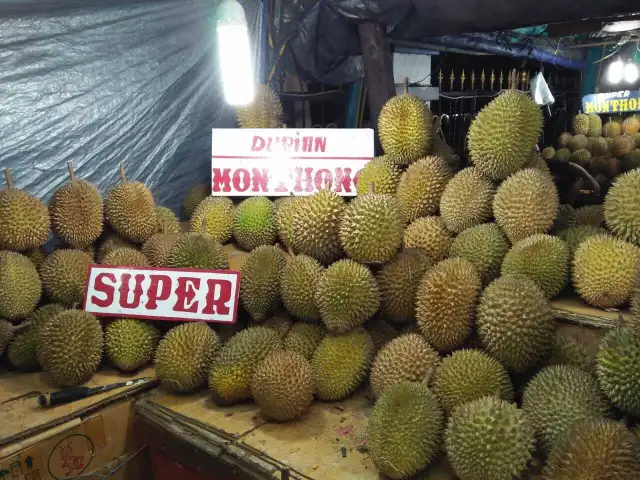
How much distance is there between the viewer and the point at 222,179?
3357 mm

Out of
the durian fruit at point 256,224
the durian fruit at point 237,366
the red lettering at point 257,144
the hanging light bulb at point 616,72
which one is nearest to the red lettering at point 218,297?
the durian fruit at point 237,366

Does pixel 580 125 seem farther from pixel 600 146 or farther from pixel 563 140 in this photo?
pixel 600 146

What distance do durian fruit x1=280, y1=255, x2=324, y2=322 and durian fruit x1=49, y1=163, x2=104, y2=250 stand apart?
1263 millimetres

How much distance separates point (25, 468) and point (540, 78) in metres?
7.51

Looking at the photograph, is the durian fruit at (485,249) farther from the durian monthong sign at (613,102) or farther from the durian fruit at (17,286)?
the durian monthong sign at (613,102)

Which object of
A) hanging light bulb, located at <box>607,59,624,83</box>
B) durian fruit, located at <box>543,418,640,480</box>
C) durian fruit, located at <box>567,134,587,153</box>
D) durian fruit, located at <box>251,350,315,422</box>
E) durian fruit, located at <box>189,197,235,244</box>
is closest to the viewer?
durian fruit, located at <box>543,418,640,480</box>

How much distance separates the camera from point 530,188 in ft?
6.54

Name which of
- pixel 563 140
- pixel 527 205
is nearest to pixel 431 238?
pixel 527 205

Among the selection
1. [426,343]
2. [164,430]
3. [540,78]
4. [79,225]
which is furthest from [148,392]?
[540,78]

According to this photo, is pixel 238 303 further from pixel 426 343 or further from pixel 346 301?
pixel 426 343

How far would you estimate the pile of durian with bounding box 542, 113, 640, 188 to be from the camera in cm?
714

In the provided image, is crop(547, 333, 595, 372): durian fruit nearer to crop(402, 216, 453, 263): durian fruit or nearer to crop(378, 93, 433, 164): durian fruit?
crop(402, 216, 453, 263): durian fruit

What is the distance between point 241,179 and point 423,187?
140 centimetres

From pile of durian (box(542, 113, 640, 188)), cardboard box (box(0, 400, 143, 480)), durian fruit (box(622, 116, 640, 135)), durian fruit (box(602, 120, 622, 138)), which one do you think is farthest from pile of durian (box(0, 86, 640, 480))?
durian fruit (box(622, 116, 640, 135))
